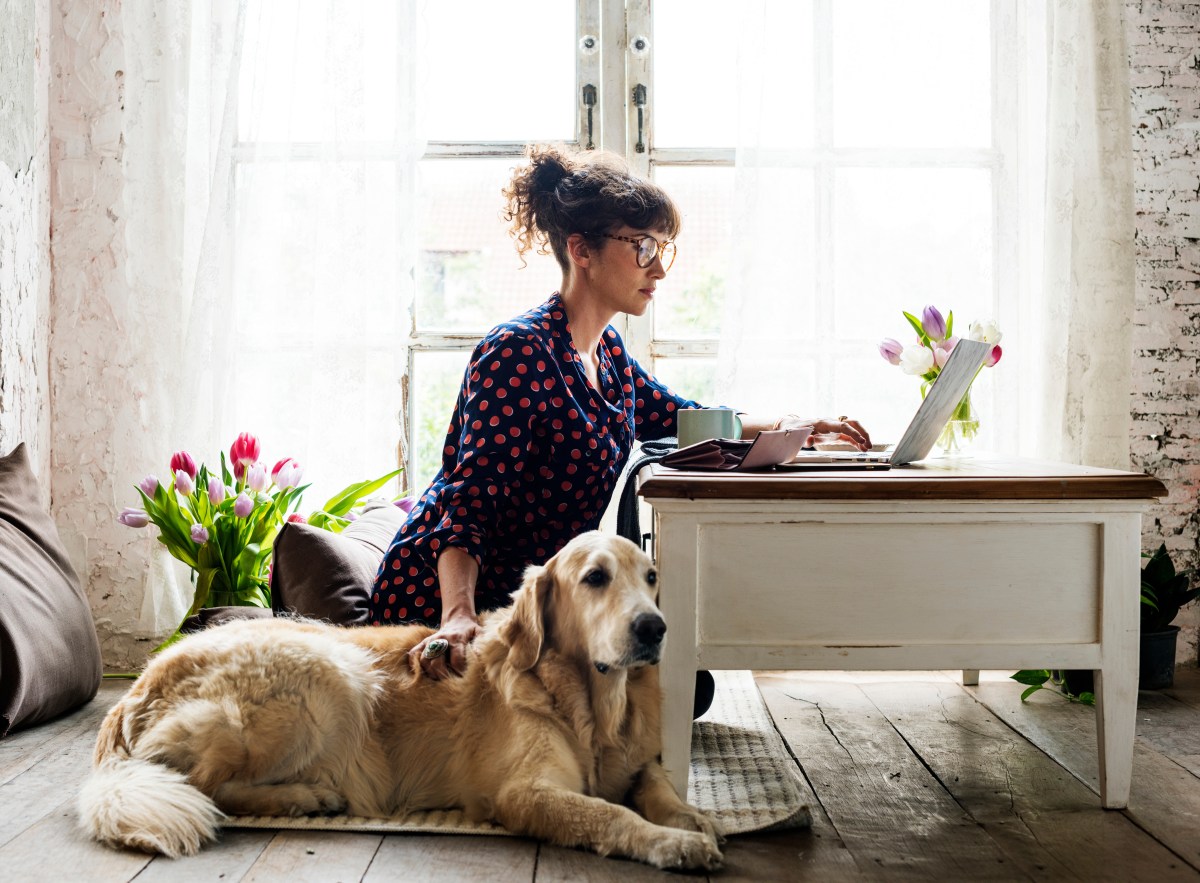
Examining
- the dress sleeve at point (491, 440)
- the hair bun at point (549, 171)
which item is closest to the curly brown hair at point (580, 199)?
the hair bun at point (549, 171)

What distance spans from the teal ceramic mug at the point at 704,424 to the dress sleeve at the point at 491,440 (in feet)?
1.13

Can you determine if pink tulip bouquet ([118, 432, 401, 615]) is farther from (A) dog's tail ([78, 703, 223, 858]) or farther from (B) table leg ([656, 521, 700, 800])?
(B) table leg ([656, 521, 700, 800])

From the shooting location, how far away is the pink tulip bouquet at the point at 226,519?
295cm

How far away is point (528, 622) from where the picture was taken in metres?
1.88

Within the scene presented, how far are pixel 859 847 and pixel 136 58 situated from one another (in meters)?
3.10

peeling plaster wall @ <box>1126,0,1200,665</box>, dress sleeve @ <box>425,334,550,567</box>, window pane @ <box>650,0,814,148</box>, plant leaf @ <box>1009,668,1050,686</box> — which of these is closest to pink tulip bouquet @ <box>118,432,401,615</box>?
dress sleeve @ <box>425,334,550,567</box>

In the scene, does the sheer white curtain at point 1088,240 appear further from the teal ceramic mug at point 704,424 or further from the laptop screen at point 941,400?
the teal ceramic mug at point 704,424

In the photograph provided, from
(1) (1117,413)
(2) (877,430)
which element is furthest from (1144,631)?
(2) (877,430)

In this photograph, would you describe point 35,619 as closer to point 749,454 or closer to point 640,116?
point 749,454

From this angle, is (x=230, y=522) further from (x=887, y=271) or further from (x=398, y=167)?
(x=887, y=271)

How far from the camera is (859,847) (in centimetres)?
181

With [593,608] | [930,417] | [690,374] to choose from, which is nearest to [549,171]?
[930,417]

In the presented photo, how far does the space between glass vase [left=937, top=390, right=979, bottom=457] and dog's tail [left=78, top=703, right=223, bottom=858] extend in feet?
6.18

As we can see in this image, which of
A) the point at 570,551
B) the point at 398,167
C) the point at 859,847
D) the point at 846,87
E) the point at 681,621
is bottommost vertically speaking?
the point at 859,847
